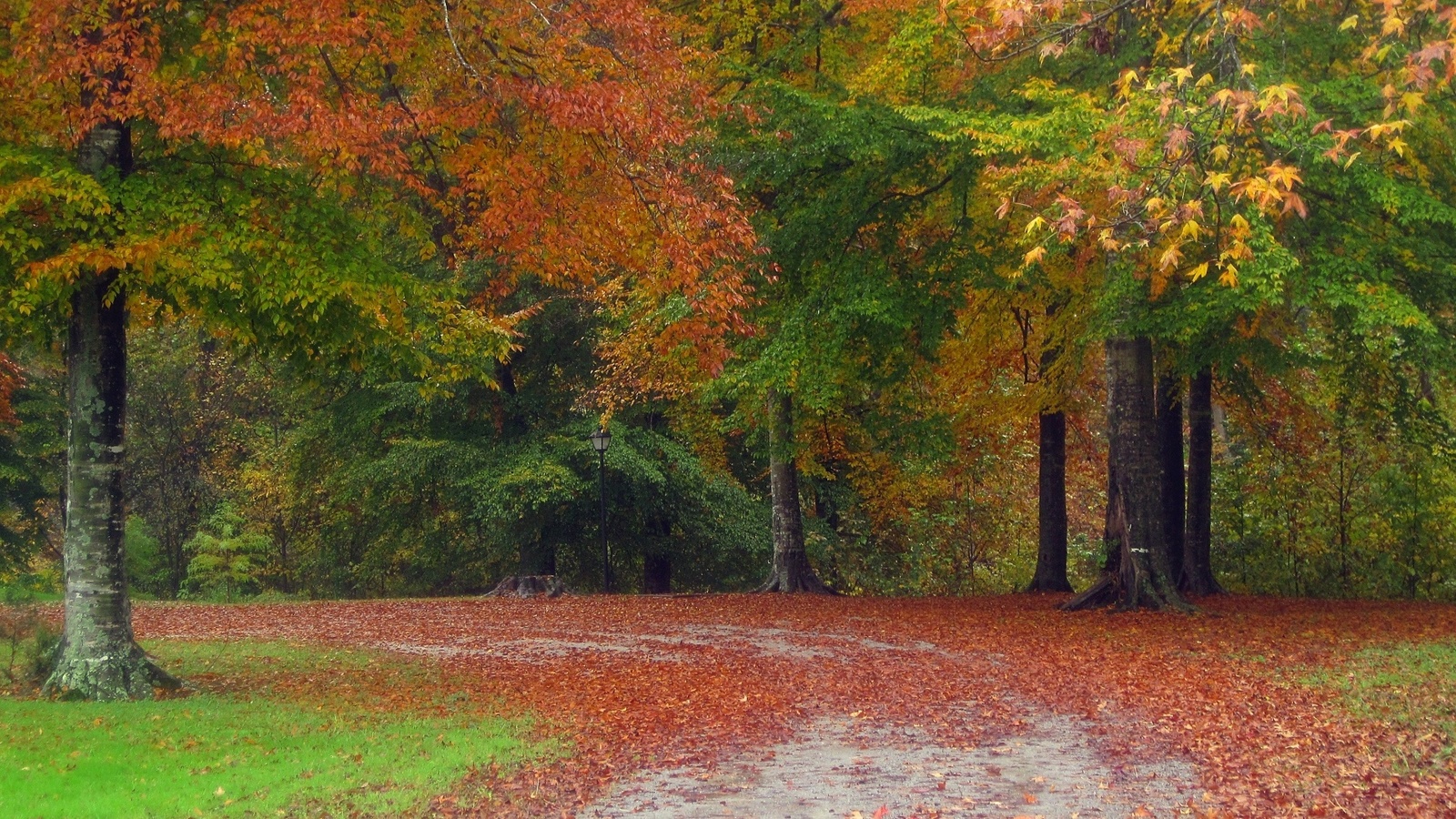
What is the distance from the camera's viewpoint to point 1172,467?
69.3ft

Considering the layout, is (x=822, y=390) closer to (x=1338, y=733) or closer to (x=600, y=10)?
(x=600, y=10)

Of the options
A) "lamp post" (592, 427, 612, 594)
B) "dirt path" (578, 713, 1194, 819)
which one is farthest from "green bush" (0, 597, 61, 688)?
"lamp post" (592, 427, 612, 594)

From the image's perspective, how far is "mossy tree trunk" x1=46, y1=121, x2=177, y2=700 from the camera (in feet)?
34.9

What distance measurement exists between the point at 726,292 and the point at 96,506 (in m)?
5.83

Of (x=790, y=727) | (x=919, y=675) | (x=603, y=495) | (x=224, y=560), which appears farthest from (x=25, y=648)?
(x=224, y=560)

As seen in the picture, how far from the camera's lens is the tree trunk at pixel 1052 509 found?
22953 mm

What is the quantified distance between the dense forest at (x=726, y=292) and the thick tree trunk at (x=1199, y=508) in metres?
0.07

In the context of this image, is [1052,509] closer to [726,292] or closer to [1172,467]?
[1172,467]

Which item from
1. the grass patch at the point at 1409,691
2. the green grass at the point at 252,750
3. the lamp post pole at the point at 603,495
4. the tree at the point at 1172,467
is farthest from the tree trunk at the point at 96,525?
the tree at the point at 1172,467

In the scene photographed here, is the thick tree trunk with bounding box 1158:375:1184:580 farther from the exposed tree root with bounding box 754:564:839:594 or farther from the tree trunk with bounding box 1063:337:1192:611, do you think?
the exposed tree root with bounding box 754:564:839:594

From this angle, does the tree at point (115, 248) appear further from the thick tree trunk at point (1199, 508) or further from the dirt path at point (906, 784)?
the thick tree trunk at point (1199, 508)

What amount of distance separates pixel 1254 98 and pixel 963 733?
4.87m

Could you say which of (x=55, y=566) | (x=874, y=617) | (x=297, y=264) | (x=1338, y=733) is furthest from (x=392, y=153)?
(x=55, y=566)

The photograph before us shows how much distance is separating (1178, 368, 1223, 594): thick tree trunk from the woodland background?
99cm
